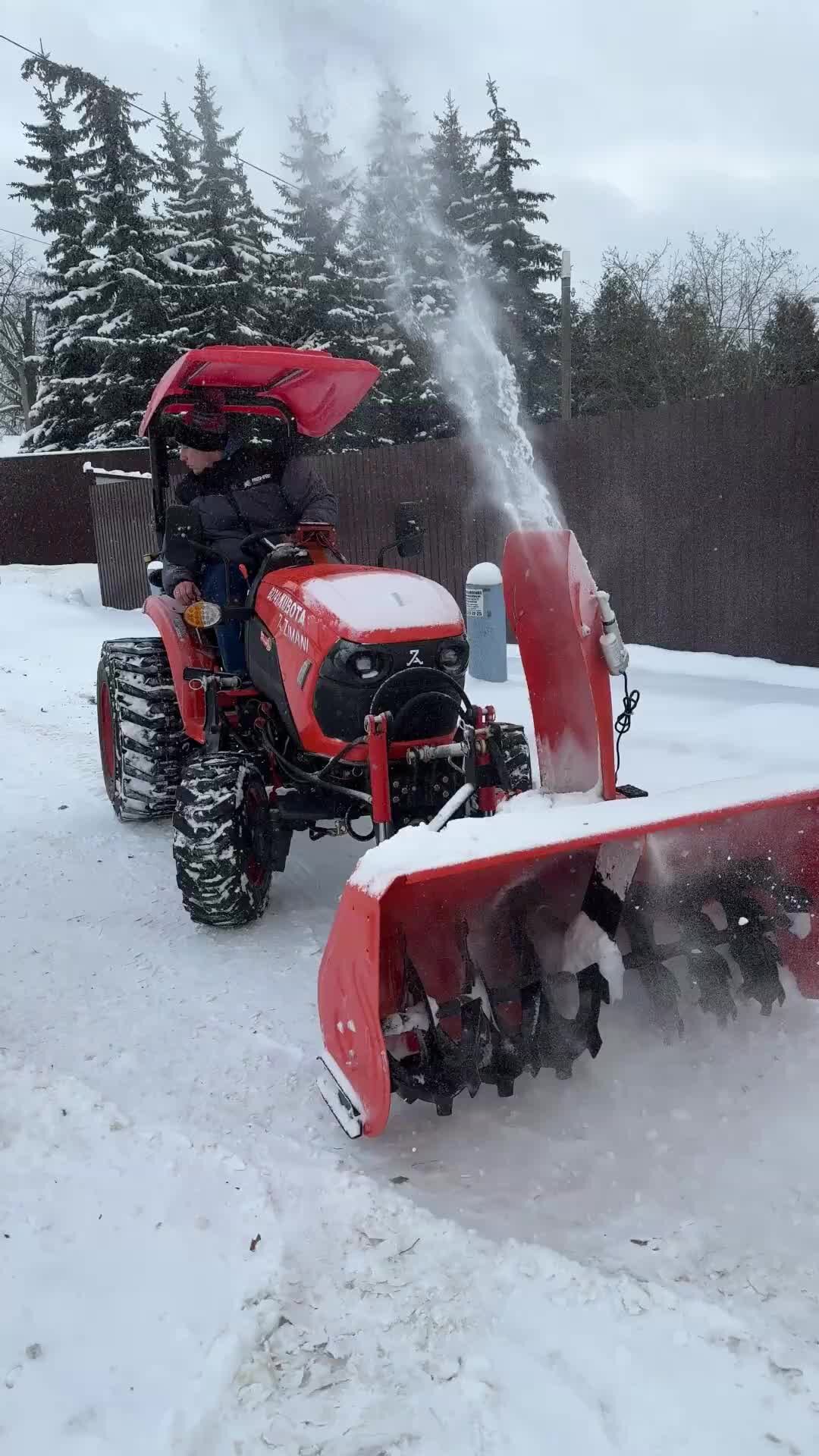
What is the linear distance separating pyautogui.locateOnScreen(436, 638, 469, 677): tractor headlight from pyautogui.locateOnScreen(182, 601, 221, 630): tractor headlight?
935 mm

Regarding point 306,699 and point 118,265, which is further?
point 118,265

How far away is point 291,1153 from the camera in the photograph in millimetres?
2396

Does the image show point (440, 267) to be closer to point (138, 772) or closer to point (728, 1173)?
point (138, 772)

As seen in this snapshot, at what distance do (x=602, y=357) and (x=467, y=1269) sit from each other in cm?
2279

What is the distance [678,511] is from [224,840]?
21.0 feet

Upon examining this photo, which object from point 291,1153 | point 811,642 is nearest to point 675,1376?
point 291,1153

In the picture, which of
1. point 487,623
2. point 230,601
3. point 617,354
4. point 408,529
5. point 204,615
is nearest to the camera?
point 408,529

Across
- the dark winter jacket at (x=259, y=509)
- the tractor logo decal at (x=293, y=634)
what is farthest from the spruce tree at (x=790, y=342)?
the tractor logo decal at (x=293, y=634)

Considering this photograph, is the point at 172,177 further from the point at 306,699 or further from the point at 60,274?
the point at 306,699

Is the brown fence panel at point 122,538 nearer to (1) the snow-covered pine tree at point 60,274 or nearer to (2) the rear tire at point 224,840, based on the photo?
(1) the snow-covered pine tree at point 60,274

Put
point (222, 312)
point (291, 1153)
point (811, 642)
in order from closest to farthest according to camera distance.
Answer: point (291, 1153) < point (811, 642) < point (222, 312)

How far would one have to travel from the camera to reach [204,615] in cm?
389

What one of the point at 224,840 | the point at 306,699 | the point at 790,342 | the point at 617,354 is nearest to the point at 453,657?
the point at 306,699

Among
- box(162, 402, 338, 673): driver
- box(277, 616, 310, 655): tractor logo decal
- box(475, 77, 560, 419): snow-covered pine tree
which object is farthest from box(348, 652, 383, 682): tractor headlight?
box(475, 77, 560, 419): snow-covered pine tree
